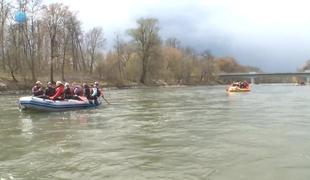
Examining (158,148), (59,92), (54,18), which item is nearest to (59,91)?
(59,92)

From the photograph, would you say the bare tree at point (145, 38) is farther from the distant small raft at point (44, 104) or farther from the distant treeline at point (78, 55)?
the distant small raft at point (44, 104)

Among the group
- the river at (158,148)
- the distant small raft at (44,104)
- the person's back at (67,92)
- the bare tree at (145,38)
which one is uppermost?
the bare tree at (145,38)

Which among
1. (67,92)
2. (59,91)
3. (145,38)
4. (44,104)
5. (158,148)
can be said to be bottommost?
(158,148)

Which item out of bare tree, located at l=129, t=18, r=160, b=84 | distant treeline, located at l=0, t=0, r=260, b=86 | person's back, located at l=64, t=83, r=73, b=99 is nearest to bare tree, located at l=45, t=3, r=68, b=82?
distant treeline, located at l=0, t=0, r=260, b=86

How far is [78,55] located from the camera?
8300 centimetres

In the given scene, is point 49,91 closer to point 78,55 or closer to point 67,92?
point 67,92

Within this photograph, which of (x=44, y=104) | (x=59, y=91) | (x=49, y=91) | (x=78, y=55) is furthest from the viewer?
(x=78, y=55)

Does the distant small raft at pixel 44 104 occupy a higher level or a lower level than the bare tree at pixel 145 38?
lower

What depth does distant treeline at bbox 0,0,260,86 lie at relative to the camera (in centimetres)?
6091

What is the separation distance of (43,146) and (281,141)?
24.0 ft

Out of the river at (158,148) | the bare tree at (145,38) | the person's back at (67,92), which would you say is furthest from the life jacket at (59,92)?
the bare tree at (145,38)

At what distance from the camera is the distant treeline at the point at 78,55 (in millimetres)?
60906

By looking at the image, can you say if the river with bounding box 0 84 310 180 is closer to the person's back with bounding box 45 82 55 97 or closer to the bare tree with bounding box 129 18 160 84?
the person's back with bounding box 45 82 55 97

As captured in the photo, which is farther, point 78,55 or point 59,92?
point 78,55
